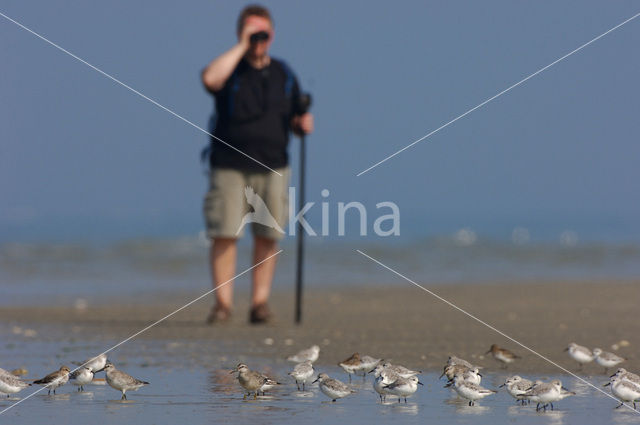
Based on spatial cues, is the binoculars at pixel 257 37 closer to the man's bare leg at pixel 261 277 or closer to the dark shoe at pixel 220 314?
the man's bare leg at pixel 261 277

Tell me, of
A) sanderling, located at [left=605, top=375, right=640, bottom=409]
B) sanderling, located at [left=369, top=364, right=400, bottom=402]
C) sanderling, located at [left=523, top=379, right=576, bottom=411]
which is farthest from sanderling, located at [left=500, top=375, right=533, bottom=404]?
sanderling, located at [left=369, top=364, right=400, bottom=402]

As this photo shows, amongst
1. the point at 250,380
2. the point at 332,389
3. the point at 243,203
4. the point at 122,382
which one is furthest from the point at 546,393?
the point at 243,203

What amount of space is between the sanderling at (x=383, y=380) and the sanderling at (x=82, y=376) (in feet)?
5.26

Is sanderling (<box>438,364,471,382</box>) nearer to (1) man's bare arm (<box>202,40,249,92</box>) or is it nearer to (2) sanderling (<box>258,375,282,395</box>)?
(2) sanderling (<box>258,375,282,395</box>)

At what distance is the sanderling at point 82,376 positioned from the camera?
20.4ft

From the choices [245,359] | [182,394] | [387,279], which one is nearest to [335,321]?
[245,359]

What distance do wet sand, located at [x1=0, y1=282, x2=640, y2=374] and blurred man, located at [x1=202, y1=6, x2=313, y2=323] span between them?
22.8 inches

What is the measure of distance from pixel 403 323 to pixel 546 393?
440 centimetres

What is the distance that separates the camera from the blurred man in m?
9.55

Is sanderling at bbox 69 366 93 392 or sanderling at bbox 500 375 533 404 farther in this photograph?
sanderling at bbox 69 366 93 392

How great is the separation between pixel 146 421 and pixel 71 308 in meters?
6.91

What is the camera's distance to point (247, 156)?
953 centimetres

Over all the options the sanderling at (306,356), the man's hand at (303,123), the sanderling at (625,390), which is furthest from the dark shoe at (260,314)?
the sanderling at (625,390)

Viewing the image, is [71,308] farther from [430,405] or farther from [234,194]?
[430,405]
